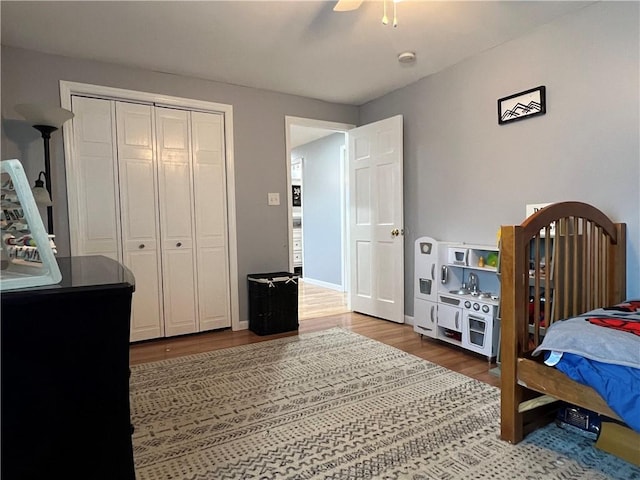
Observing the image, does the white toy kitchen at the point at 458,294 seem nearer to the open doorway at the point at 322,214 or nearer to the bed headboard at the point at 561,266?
the bed headboard at the point at 561,266

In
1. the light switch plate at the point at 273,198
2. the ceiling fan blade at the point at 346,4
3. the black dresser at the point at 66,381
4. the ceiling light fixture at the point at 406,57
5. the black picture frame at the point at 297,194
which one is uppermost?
the ceiling light fixture at the point at 406,57

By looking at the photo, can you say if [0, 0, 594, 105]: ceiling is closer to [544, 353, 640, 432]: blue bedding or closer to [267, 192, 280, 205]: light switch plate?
[267, 192, 280, 205]: light switch plate

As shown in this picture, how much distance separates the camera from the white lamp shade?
2.53m

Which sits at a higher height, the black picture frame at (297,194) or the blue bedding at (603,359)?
the black picture frame at (297,194)

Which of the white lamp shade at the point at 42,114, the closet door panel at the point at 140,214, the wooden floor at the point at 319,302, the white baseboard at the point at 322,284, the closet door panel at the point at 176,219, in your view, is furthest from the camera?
the white baseboard at the point at 322,284

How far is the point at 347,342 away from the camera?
10.8ft

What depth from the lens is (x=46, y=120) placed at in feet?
8.63

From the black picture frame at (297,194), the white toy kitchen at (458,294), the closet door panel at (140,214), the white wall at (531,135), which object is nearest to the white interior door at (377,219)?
the white wall at (531,135)

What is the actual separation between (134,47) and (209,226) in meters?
1.53

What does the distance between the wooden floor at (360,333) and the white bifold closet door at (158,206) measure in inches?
6.8

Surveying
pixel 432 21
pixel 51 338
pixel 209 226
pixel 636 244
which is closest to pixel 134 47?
pixel 209 226

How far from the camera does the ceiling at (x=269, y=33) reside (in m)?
2.35

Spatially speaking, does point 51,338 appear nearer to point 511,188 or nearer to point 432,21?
point 432,21

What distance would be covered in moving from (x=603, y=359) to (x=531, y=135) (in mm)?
1808
